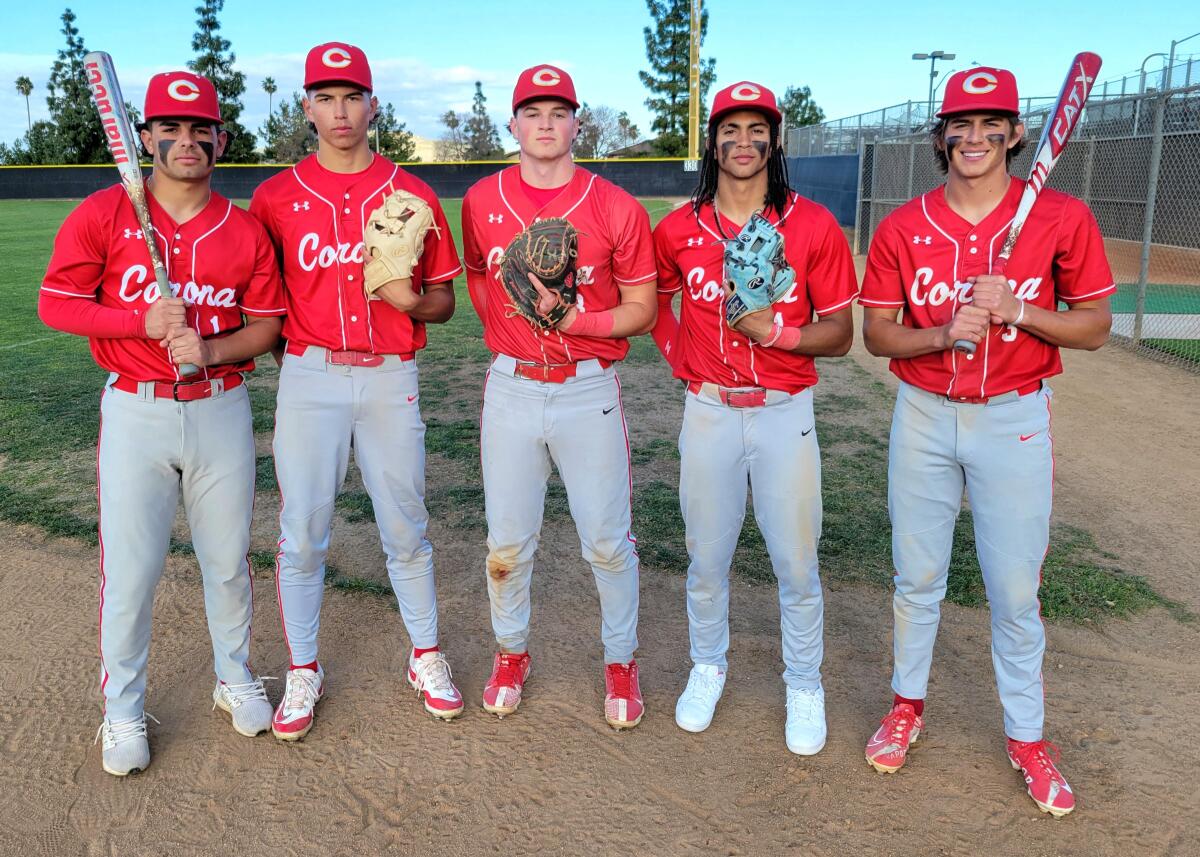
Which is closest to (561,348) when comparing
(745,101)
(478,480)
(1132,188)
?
(745,101)

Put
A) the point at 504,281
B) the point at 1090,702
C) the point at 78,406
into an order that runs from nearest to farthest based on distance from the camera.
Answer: the point at 504,281 → the point at 1090,702 → the point at 78,406

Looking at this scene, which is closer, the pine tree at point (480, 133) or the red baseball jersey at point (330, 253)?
the red baseball jersey at point (330, 253)

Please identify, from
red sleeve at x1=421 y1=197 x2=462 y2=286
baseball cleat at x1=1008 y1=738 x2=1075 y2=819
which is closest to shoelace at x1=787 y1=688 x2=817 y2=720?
baseball cleat at x1=1008 y1=738 x2=1075 y2=819

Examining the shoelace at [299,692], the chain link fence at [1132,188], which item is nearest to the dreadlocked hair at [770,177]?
the shoelace at [299,692]

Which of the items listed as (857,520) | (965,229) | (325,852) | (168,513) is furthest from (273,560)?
(965,229)

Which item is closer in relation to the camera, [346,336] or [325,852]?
[325,852]

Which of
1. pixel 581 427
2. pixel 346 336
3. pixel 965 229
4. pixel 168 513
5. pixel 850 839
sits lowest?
pixel 850 839

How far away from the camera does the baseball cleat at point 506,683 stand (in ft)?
11.9

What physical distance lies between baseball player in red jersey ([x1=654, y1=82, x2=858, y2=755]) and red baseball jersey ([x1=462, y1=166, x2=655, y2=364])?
19 centimetres

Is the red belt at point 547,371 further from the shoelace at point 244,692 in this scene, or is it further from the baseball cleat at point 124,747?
the baseball cleat at point 124,747

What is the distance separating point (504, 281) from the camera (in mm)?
3299

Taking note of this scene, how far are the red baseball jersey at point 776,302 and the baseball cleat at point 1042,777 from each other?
145 cm

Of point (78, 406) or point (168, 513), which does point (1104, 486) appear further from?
point (78, 406)

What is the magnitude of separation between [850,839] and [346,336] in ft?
7.93
